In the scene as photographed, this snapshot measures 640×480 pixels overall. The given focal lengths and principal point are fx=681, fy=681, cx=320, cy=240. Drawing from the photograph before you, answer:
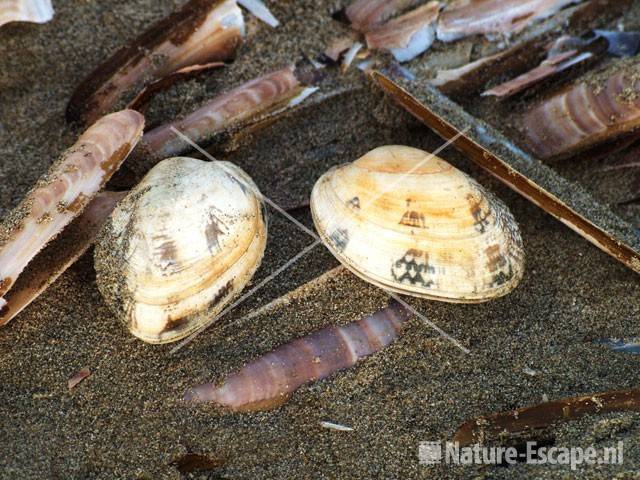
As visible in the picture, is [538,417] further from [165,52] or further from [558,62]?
[165,52]

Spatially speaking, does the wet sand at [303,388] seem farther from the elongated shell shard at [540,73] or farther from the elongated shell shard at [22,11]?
the elongated shell shard at [540,73]

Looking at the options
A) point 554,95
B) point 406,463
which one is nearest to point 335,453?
point 406,463

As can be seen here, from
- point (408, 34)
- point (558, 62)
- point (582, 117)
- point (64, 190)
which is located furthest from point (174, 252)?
point (558, 62)

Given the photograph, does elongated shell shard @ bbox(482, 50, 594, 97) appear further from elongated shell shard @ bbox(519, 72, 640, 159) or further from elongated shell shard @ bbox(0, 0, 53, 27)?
elongated shell shard @ bbox(0, 0, 53, 27)

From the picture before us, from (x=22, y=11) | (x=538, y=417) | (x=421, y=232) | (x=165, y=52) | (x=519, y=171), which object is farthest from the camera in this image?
(x=165, y=52)

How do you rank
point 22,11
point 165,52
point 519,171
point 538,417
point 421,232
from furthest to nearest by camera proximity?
point 165,52 < point 22,11 < point 519,171 < point 421,232 < point 538,417

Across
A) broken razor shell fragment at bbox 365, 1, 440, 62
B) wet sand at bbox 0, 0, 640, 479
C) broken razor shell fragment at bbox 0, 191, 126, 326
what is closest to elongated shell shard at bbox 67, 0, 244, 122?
wet sand at bbox 0, 0, 640, 479

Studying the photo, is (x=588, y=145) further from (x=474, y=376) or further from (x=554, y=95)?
(x=474, y=376)

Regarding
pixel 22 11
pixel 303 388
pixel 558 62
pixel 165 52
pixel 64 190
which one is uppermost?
pixel 22 11
